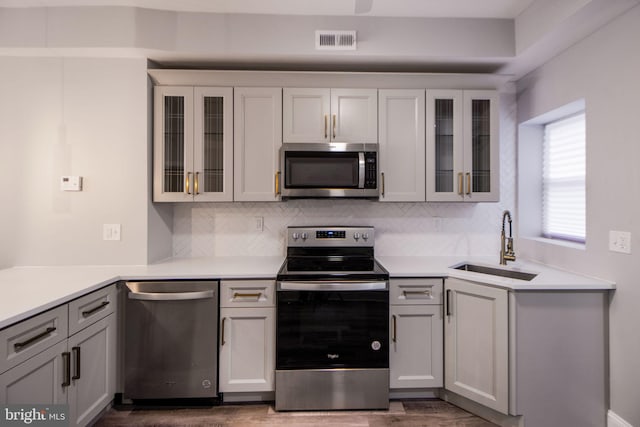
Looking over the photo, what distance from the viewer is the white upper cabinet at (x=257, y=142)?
2.38m

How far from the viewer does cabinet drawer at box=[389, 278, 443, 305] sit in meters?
2.10

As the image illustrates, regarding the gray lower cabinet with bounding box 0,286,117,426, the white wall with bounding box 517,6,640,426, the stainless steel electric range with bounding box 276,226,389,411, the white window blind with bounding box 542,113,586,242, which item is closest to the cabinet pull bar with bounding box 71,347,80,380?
the gray lower cabinet with bounding box 0,286,117,426

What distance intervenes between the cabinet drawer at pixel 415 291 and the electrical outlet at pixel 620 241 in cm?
96

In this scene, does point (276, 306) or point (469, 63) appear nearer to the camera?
point (276, 306)

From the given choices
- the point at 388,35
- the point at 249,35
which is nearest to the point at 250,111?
the point at 249,35

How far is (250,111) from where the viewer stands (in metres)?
2.39

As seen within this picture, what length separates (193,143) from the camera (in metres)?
2.38

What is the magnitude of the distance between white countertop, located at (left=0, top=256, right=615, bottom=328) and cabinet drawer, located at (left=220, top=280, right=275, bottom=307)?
0.16 ft

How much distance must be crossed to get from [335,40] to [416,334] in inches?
83.5

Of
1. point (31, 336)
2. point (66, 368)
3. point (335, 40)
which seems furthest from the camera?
point (335, 40)

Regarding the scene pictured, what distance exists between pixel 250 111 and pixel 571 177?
2.47 metres

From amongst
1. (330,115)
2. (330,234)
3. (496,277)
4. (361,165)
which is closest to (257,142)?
(330,115)

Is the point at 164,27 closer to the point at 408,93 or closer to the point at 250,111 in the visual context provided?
the point at 250,111

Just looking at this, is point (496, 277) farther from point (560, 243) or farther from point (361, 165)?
point (361, 165)
